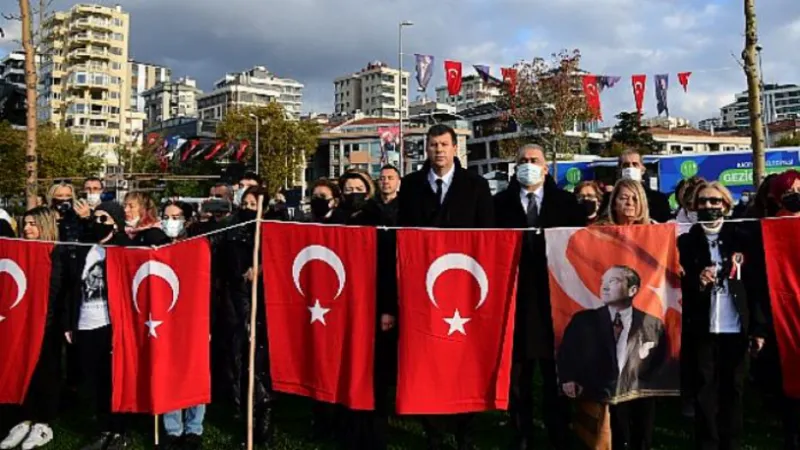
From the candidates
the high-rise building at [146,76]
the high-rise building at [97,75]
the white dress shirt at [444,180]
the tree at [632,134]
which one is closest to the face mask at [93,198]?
the white dress shirt at [444,180]

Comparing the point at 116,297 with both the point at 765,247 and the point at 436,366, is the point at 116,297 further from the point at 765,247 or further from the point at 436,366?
the point at 765,247

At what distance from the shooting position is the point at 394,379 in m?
5.15

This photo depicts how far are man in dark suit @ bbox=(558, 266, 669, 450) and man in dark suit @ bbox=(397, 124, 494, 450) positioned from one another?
956 mm

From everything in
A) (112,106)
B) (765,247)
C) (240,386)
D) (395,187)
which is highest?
(112,106)

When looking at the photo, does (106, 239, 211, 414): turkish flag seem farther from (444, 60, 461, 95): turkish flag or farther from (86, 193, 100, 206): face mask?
(444, 60, 461, 95): turkish flag

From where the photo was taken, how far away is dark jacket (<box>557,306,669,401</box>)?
4723mm

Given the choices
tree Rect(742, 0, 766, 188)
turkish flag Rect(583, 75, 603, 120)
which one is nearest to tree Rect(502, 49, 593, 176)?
turkish flag Rect(583, 75, 603, 120)

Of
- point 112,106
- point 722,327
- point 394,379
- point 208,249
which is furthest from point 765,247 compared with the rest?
point 112,106

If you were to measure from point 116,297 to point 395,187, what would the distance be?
2.53m

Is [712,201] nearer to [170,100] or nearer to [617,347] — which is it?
[617,347]

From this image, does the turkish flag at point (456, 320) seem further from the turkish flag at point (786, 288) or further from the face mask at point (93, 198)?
the face mask at point (93, 198)

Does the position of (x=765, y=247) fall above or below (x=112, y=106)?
below

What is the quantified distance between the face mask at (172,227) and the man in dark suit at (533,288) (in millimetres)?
2711

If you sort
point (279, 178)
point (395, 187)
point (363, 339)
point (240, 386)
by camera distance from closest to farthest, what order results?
point (363, 339) < point (240, 386) < point (395, 187) < point (279, 178)
